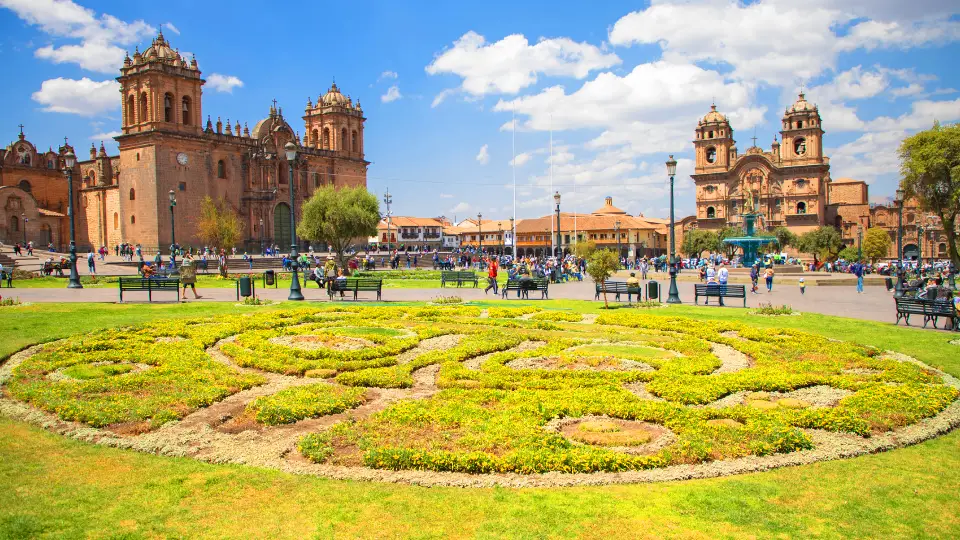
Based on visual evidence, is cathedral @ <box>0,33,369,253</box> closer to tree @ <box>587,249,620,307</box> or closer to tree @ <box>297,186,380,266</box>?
tree @ <box>297,186,380,266</box>

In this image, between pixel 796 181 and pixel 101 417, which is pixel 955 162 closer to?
pixel 101 417

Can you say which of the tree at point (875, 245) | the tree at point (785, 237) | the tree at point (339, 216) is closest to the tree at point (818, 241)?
the tree at point (785, 237)

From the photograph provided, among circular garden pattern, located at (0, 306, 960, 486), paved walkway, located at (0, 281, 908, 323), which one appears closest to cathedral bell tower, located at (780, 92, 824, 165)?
paved walkway, located at (0, 281, 908, 323)

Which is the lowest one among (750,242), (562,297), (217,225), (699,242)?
(562,297)

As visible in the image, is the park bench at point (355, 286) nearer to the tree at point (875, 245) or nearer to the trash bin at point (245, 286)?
the trash bin at point (245, 286)

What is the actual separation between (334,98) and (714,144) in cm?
5229

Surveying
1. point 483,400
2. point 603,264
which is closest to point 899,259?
point 603,264

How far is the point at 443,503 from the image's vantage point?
18.8 ft

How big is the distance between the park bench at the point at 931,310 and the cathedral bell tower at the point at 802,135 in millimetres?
78080

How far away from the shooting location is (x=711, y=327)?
50.7 feet

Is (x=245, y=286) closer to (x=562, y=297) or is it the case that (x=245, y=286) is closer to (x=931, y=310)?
(x=562, y=297)

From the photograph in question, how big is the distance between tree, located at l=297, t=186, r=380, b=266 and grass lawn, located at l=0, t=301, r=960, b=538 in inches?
1572

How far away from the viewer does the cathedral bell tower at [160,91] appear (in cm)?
5659

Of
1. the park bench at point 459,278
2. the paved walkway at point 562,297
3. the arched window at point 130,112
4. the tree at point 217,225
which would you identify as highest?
the arched window at point 130,112
